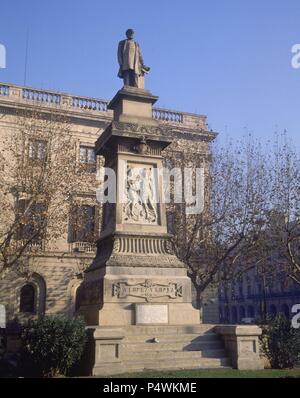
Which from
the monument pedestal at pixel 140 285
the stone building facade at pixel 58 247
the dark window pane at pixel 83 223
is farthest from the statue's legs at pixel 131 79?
the stone building facade at pixel 58 247

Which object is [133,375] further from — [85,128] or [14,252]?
[85,128]

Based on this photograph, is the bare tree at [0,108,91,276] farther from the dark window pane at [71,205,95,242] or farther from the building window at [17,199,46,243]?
the dark window pane at [71,205,95,242]

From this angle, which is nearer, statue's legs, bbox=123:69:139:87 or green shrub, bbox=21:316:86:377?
green shrub, bbox=21:316:86:377

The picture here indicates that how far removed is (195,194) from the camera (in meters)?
27.2

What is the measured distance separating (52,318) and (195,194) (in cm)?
1602

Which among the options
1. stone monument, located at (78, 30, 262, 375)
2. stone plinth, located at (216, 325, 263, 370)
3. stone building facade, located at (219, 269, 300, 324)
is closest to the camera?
stone plinth, located at (216, 325, 263, 370)

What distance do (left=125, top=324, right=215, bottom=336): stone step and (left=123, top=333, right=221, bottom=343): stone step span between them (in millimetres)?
114

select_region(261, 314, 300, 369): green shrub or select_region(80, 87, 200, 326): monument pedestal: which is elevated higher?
select_region(80, 87, 200, 326): monument pedestal

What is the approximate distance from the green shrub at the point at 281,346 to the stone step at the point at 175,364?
1.99 m

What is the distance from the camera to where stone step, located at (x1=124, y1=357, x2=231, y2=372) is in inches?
464

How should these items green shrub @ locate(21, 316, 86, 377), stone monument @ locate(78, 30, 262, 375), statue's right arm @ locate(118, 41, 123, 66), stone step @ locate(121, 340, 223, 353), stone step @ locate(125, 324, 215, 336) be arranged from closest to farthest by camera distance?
green shrub @ locate(21, 316, 86, 377)
stone step @ locate(121, 340, 223, 353)
stone step @ locate(125, 324, 215, 336)
stone monument @ locate(78, 30, 262, 375)
statue's right arm @ locate(118, 41, 123, 66)

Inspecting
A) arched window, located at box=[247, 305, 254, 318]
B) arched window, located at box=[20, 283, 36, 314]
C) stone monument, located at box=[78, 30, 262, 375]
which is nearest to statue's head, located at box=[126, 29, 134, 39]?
stone monument, located at box=[78, 30, 262, 375]

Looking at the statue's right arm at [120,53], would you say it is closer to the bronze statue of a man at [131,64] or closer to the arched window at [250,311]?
the bronze statue of a man at [131,64]

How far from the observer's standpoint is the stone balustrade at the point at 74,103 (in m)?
33.0
